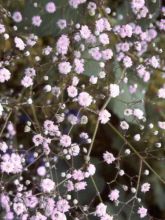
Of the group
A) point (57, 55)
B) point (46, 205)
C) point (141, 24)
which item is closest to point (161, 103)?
point (141, 24)

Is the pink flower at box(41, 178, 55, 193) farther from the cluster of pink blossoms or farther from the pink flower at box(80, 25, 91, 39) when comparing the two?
the pink flower at box(80, 25, 91, 39)

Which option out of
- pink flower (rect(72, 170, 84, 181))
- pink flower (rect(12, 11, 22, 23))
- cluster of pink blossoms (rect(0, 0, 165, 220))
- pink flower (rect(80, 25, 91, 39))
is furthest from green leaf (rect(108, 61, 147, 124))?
pink flower (rect(12, 11, 22, 23))

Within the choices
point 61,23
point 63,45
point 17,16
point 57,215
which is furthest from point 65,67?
point 57,215

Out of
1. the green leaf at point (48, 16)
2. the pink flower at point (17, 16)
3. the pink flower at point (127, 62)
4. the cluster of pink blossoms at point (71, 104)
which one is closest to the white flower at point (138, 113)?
the cluster of pink blossoms at point (71, 104)

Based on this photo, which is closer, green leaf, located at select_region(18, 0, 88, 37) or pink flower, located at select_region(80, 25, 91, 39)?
pink flower, located at select_region(80, 25, 91, 39)

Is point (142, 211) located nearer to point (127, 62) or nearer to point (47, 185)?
point (47, 185)

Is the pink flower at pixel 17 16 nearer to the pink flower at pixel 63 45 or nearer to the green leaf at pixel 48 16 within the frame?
the green leaf at pixel 48 16

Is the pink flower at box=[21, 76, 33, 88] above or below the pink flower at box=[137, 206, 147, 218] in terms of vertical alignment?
above

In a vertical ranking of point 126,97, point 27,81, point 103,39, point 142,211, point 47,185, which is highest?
point 103,39
